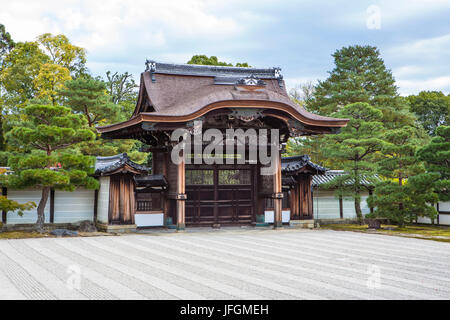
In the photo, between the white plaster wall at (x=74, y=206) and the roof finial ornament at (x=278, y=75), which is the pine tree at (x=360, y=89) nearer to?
the roof finial ornament at (x=278, y=75)

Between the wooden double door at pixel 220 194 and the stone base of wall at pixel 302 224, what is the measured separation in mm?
1675

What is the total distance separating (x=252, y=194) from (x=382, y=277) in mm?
10419

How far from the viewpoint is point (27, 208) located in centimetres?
1549

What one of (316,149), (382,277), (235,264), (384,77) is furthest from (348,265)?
(384,77)

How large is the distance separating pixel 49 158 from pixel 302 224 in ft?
33.4

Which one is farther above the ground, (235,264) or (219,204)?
(219,204)

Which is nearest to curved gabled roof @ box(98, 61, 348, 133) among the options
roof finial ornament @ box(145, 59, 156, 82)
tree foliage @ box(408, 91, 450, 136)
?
roof finial ornament @ box(145, 59, 156, 82)

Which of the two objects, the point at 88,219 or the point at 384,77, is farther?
the point at 384,77

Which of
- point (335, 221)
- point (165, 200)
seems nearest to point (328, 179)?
point (335, 221)

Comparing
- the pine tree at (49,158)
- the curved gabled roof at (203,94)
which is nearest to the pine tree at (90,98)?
the curved gabled roof at (203,94)

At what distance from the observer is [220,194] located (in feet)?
57.7

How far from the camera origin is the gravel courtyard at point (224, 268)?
6590 millimetres
